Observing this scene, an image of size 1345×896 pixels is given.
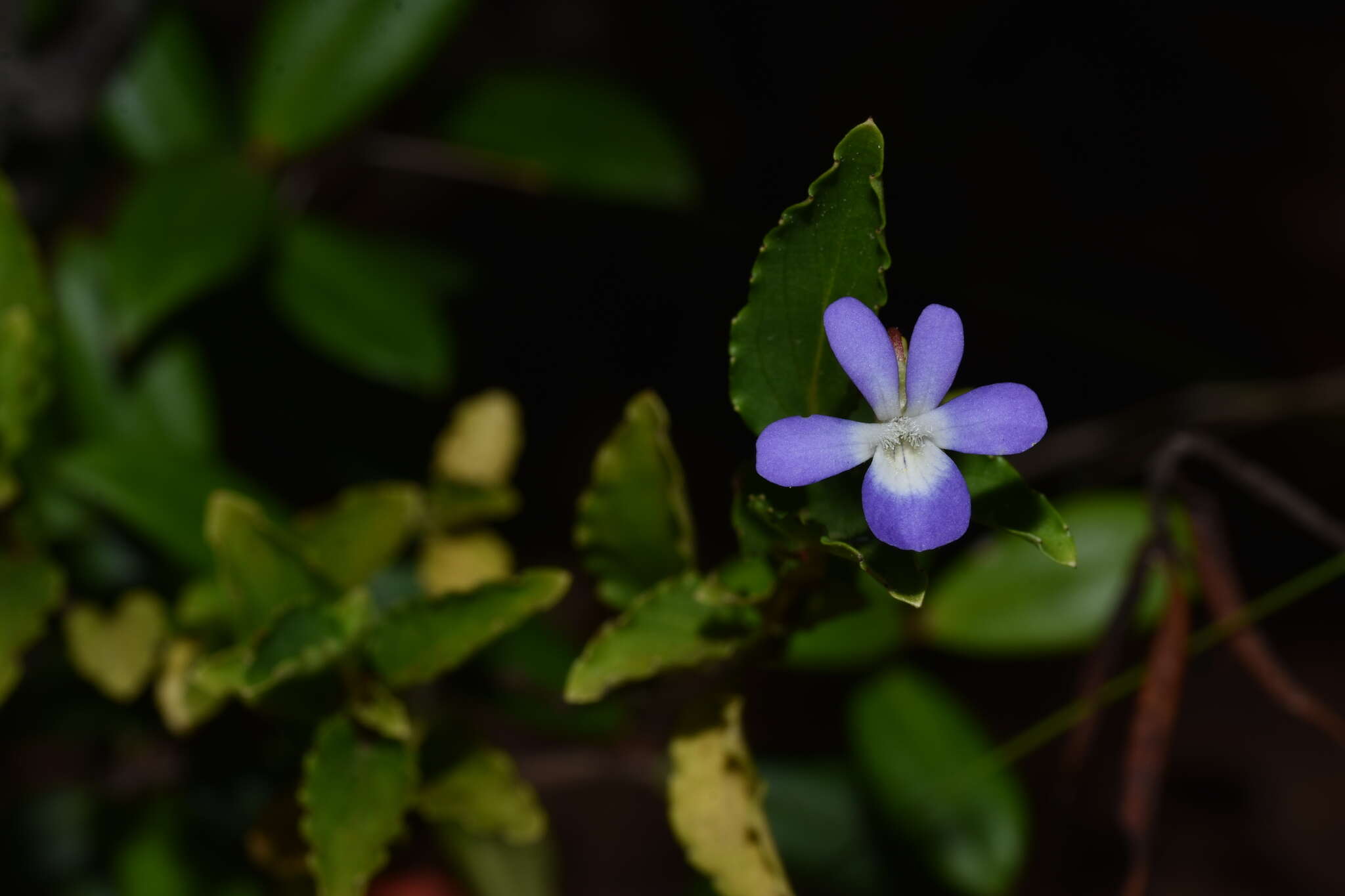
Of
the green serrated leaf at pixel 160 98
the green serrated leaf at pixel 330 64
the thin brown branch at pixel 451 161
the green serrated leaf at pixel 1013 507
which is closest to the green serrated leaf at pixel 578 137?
the thin brown branch at pixel 451 161

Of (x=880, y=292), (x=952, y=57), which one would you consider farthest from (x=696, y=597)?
(x=952, y=57)

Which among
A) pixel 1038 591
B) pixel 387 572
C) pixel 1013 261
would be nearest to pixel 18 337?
pixel 387 572

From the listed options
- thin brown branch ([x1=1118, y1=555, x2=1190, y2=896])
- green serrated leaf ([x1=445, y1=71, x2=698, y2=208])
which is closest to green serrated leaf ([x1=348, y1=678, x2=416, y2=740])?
thin brown branch ([x1=1118, y1=555, x2=1190, y2=896])

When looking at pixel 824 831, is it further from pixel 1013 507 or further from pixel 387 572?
pixel 1013 507

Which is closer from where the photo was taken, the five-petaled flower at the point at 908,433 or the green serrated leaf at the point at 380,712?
the five-petaled flower at the point at 908,433

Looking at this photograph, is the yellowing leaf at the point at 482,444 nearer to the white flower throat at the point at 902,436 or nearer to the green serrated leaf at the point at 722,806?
the green serrated leaf at the point at 722,806

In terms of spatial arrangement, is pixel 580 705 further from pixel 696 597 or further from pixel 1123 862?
pixel 1123 862
